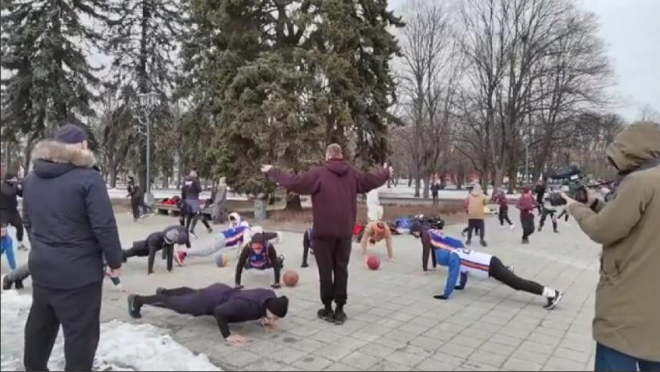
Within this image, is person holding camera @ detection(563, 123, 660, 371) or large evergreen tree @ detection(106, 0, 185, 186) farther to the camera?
large evergreen tree @ detection(106, 0, 185, 186)

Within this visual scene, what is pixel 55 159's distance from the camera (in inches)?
118

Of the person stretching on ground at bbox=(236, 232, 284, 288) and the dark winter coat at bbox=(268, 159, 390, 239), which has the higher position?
the dark winter coat at bbox=(268, 159, 390, 239)

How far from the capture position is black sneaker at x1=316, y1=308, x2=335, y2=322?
532cm

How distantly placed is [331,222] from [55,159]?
294 cm

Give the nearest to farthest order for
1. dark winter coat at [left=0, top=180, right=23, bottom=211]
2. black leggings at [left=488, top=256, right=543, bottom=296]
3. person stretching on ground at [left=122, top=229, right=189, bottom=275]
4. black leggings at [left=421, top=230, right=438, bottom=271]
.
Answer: dark winter coat at [left=0, top=180, right=23, bottom=211] < black leggings at [left=488, top=256, right=543, bottom=296] < person stretching on ground at [left=122, top=229, right=189, bottom=275] < black leggings at [left=421, top=230, right=438, bottom=271]

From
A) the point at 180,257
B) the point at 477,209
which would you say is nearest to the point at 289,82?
the point at 477,209

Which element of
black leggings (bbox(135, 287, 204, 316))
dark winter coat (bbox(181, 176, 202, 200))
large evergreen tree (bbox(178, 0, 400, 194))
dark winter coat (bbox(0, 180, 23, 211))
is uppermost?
large evergreen tree (bbox(178, 0, 400, 194))

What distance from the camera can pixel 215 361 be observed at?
13.3ft

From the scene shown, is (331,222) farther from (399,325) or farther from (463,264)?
(463,264)

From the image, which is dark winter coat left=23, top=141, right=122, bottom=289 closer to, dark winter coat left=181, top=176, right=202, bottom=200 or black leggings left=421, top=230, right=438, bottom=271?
black leggings left=421, top=230, right=438, bottom=271

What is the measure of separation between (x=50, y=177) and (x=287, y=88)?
1544cm

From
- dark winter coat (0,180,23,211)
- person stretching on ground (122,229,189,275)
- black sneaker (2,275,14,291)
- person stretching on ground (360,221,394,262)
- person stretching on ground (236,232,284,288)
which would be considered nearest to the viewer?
dark winter coat (0,180,23,211)

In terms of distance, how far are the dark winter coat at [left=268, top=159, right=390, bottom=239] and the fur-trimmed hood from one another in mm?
2369

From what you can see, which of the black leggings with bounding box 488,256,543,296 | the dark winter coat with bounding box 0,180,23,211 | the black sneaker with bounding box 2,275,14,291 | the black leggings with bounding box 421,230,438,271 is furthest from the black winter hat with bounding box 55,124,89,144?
the black leggings with bounding box 421,230,438,271
